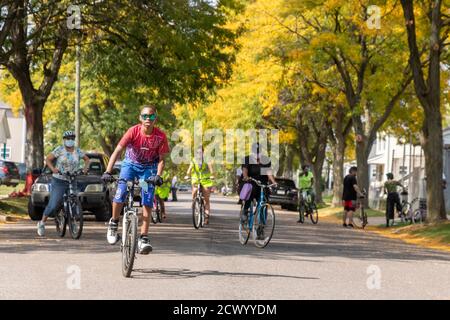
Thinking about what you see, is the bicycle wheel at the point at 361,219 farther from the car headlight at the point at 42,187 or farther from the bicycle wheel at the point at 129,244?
the bicycle wheel at the point at 129,244

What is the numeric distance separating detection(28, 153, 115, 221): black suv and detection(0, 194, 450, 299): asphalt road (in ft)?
11.4

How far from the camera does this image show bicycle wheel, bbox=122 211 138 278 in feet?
35.3

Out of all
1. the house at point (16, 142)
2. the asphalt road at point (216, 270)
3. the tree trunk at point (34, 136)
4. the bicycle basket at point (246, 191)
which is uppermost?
the house at point (16, 142)

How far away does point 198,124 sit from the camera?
62094 millimetres

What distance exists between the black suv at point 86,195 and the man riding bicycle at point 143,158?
1041cm

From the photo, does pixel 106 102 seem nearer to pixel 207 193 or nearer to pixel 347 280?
pixel 207 193

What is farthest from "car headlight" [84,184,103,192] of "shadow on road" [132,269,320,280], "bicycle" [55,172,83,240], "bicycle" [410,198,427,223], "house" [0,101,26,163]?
"house" [0,101,26,163]

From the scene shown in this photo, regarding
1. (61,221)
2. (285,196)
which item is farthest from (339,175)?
(61,221)

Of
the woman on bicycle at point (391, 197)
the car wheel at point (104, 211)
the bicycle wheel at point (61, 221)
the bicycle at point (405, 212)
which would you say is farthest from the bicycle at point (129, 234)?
the bicycle at point (405, 212)

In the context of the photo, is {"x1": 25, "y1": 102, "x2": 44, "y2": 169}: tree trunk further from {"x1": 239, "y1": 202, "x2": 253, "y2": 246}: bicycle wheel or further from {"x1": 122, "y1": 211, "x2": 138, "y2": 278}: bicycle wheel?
{"x1": 122, "y1": 211, "x2": 138, "y2": 278}: bicycle wheel

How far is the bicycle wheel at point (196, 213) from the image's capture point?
20.8 metres

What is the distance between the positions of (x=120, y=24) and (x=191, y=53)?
2076mm
